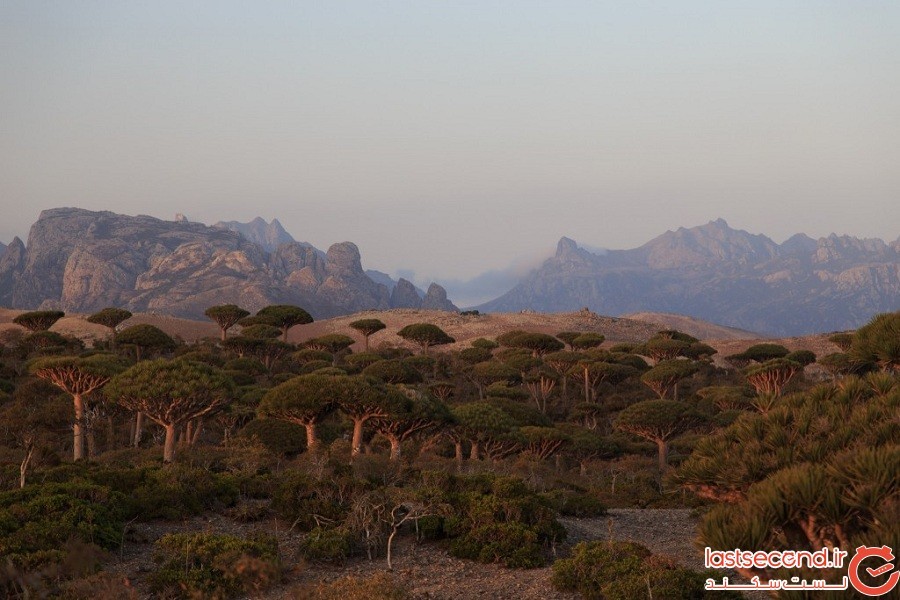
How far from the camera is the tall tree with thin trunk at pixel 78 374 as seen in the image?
1423 inches

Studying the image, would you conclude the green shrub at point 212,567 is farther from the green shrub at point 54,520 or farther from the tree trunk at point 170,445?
the tree trunk at point 170,445

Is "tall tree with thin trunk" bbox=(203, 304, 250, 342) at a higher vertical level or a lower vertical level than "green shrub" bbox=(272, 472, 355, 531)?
higher

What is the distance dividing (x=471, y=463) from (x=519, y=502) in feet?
48.2

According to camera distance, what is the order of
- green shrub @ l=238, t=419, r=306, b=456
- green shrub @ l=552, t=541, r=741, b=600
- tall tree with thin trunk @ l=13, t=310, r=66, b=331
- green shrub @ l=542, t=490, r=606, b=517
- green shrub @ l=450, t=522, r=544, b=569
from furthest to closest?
1. tall tree with thin trunk @ l=13, t=310, r=66, b=331
2. green shrub @ l=238, t=419, r=306, b=456
3. green shrub @ l=542, t=490, r=606, b=517
4. green shrub @ l=450, t=522, r=544, b=569
5. green shrub @ l=552, t=541, r=741, b=600

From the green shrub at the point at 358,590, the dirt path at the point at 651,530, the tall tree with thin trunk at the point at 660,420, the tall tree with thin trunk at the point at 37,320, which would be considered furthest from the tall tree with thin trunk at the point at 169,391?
the tall tree with thin trunk at the point at 37,320

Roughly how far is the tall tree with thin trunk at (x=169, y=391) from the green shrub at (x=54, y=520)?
1058 centimetres

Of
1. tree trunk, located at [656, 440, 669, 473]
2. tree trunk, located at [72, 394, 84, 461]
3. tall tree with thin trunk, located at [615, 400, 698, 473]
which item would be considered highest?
tree trunk, located at [72, 394, 84, 461]

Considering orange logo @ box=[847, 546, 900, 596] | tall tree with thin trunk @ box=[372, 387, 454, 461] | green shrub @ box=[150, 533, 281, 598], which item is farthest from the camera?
tall tree with thin trunk @ box=[372, 387, 454, 461]

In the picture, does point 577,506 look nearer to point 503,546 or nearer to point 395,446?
point 503,546

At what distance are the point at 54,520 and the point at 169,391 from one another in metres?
13.4

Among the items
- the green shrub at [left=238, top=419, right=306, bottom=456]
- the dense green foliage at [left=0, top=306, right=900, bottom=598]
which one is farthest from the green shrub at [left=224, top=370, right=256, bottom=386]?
the green shrub at [left=238, top=419, right=306, bottom=456]

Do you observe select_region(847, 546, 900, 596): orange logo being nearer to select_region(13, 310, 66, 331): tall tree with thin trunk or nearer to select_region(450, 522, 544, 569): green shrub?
select_region(450, 522, 544, 569): green shrub

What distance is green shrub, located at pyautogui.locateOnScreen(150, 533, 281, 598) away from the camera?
15.4 m

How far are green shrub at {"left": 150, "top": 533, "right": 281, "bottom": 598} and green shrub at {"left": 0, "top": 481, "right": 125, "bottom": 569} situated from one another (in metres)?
1.78
